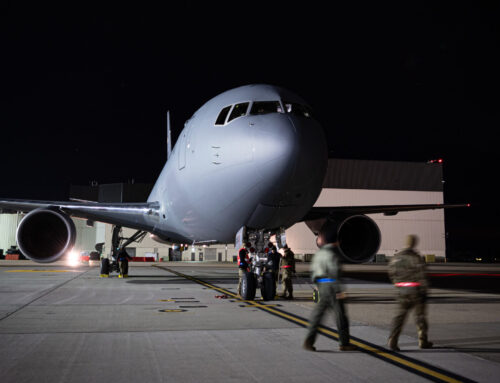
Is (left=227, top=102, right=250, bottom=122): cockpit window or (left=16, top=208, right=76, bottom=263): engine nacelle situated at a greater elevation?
(left=227, top=102, right=250, bottom=122): cockpit window

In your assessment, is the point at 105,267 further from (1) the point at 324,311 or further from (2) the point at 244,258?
(1) the point at 324,311

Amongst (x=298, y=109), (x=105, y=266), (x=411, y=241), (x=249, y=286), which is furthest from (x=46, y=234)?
(x=411, y=241)

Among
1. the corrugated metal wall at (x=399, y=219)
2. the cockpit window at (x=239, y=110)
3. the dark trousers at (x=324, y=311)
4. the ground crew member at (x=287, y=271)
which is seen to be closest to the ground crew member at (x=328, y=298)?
the dark trousers at (x=324, y=311)

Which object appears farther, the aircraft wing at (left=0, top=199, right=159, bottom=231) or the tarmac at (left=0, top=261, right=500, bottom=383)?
the aircraft wing at (left=0, top=199, right=159, bottom=231)

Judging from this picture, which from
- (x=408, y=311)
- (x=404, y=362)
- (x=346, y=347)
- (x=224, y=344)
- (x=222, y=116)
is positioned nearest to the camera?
(x=404, y=362)

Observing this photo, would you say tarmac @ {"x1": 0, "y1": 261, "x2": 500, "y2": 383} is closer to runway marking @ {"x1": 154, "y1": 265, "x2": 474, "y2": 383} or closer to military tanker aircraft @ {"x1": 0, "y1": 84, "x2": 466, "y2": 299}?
runway marking @ {"x1": 154, "y1": 265, "x2": 474, "y2": 383}

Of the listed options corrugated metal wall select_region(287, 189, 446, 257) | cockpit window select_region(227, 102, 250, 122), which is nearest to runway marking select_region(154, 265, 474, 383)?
cockpit window select_region(227, 102, 250, 122)

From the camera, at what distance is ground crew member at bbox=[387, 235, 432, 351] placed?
221 inches

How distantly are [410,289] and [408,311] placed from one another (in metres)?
0.27

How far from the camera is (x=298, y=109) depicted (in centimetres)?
937

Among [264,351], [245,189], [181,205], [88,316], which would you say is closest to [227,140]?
[245,189]

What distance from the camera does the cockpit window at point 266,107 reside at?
9180mm

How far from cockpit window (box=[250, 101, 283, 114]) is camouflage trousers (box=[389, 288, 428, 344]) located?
15.1 feet

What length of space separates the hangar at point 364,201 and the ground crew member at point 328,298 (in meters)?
50.0
